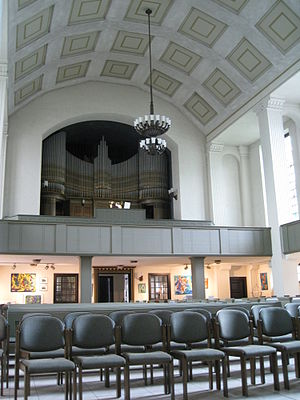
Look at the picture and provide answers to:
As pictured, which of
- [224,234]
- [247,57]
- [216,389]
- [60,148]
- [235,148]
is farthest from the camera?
[235,148]

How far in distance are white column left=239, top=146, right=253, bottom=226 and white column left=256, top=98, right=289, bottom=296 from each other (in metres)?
3.67

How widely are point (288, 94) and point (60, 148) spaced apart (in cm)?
796

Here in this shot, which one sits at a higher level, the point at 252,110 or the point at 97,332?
the point at 252,110

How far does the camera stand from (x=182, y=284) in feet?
56.9

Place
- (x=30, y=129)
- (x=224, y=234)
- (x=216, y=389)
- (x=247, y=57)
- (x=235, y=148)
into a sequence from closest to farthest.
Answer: (x=216, y=389) < (x=247, y=57) < (x=224, y=234) < (x=30, y=129) < (x=235, y=148)

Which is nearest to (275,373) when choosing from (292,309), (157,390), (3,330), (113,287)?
(157,390)

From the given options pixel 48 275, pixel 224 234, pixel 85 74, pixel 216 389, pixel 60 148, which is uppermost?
pixel 85 74

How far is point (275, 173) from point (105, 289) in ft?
24.8

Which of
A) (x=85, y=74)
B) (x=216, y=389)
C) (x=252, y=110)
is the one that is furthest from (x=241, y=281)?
(x=216, y=389)

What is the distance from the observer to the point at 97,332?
16.0 feet

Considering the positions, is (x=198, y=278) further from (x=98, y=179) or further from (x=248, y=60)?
(x=248, y=60)

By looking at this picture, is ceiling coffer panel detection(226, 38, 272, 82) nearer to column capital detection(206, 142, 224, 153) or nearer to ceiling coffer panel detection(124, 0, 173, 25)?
ceiling coffer panel detection(124, 0, 173, 25)

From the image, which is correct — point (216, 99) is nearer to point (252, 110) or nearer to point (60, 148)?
point (252, 110)

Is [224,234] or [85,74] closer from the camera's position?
[224,234]
